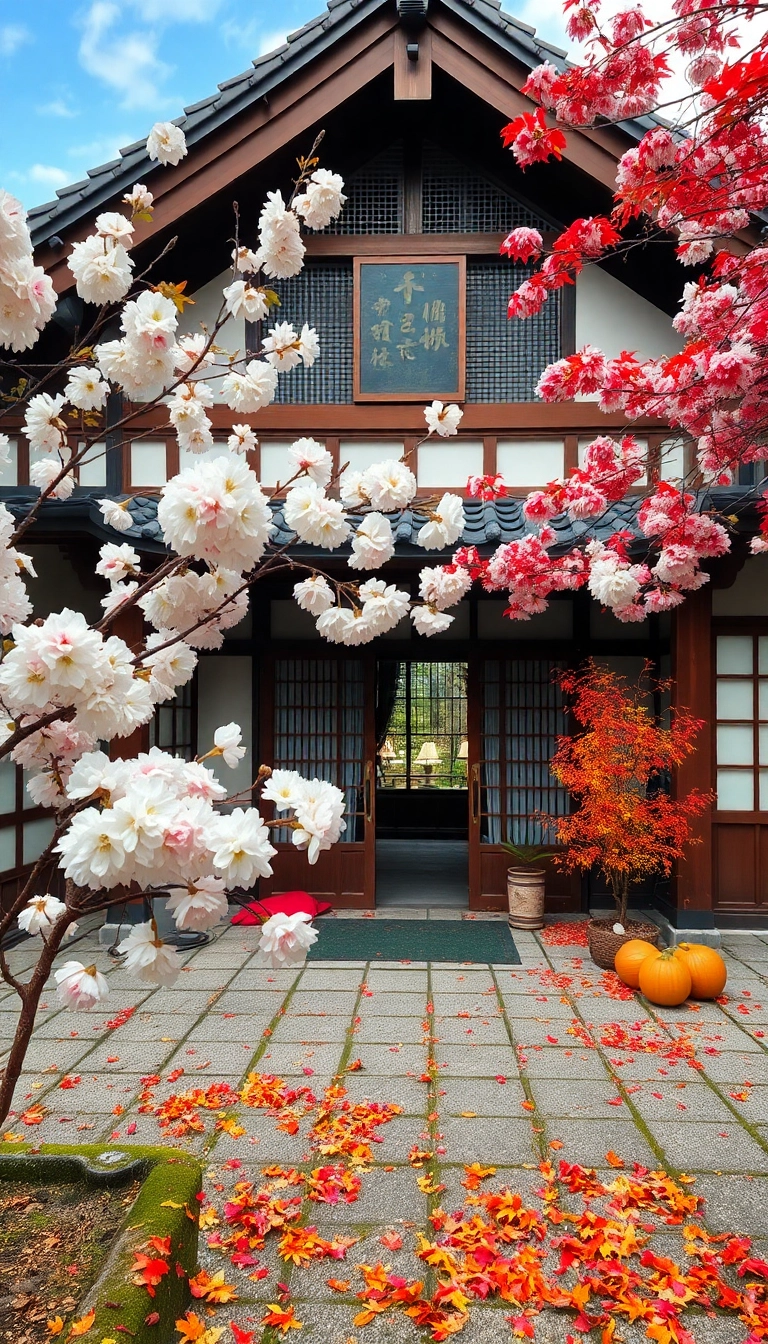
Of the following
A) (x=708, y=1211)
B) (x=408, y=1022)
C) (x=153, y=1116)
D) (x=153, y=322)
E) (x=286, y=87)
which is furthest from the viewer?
(x=286, y=87)

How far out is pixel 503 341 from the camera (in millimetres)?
6285

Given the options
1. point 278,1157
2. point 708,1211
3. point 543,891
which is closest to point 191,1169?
point 278,1157

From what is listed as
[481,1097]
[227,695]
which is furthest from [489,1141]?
[227,695]

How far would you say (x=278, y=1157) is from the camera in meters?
2.92

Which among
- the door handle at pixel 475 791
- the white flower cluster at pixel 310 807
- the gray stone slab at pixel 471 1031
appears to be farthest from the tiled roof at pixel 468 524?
the white flower cluster at pixel 310 807

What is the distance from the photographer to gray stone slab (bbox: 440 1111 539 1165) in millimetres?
2924

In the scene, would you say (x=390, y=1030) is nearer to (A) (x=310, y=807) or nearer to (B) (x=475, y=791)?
(B) (x=475, y=791)

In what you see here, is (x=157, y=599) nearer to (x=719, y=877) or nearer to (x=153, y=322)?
(x=153, y=322)

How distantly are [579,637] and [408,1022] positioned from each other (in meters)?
3.34

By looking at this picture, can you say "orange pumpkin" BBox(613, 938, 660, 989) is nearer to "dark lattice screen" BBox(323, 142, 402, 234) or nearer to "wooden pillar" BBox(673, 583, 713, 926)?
"wooden pillar" BBox(673, 583, 713, 926)

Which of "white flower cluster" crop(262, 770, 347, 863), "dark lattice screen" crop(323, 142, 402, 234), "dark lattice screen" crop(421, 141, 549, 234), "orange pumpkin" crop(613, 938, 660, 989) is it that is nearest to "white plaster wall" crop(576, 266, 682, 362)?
"dark lattice screen" crop(421, 141, 549, 234)

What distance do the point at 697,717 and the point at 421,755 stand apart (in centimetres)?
589

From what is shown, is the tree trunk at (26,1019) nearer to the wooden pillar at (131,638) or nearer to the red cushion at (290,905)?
the wooden pillar at (131,638)

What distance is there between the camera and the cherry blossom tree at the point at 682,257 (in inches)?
124
